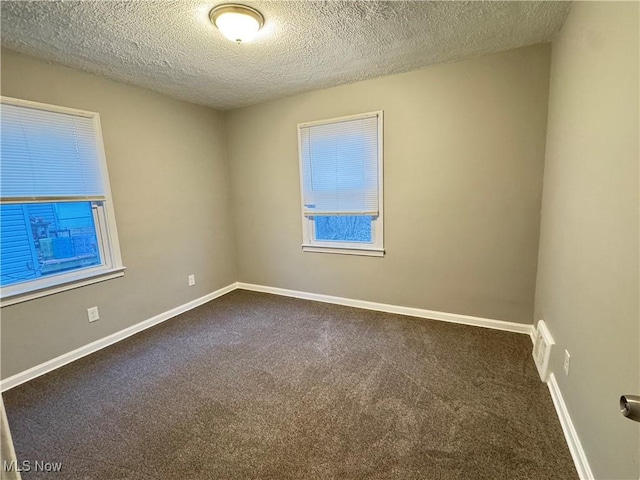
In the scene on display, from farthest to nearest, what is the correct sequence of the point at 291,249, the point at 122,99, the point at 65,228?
the point at 291,249
the point at 122,99
the point at 65,228

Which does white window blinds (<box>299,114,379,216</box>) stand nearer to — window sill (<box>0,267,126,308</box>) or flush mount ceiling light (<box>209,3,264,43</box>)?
flush mount ceiling light (<box>209,3,264,43</box>)

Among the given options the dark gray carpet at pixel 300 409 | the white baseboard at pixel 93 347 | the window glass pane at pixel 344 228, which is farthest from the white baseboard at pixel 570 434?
the white baseboard at pixel 93 347

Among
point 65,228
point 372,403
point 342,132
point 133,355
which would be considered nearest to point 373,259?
point 342,132

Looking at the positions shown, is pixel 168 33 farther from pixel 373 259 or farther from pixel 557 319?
pixel 557 319

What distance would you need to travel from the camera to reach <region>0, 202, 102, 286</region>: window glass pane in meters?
2.13

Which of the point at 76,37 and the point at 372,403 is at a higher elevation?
the point at 76,37

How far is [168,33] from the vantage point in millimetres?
1935

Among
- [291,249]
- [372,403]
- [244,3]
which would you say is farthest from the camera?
[291,249]

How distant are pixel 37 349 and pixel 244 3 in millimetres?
2835

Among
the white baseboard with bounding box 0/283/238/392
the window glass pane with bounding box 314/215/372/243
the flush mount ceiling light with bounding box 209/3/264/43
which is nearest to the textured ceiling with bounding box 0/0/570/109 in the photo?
the flush mount ceiling light with bounding box 209/3/264/43

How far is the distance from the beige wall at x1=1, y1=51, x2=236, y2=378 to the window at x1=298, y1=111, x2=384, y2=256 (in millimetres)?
1184

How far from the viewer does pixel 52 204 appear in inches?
92.2

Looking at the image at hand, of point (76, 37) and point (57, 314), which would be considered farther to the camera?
point (57, 314)

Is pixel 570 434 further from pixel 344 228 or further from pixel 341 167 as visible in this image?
pixel 341 167
